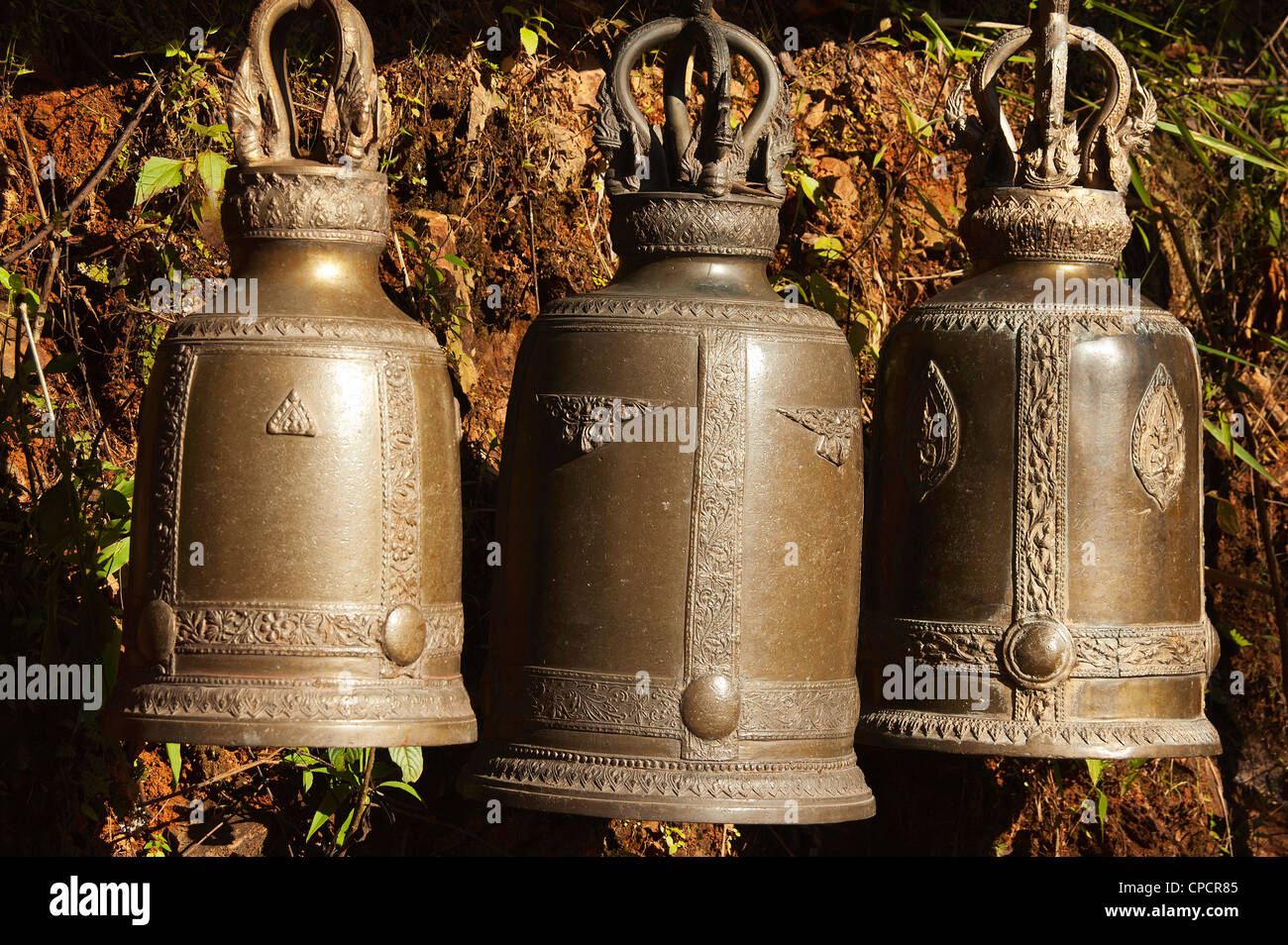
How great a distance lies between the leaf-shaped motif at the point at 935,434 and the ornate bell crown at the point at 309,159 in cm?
112

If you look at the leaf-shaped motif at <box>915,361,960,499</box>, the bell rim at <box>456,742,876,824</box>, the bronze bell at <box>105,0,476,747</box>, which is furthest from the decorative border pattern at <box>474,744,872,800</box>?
the leaf-shaped motif at <box>915,361,960,499</box>

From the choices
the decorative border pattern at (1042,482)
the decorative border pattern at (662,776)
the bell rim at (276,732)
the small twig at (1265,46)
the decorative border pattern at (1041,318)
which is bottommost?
the decorative border pattern at (662,776)

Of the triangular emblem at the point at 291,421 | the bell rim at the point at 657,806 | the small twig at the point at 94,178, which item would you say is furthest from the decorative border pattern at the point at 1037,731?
the small twig at the point at 94,178

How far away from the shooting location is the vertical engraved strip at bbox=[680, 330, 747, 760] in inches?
119

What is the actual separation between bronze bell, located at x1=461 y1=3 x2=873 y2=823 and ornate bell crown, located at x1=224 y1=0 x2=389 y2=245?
432mm

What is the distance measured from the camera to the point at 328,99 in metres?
3.15

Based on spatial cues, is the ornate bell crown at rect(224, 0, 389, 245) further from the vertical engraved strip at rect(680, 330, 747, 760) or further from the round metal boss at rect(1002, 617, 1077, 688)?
the round metal boss at rect(1002, 617, 1077, 688)

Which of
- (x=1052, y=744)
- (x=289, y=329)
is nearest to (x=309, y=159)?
(x=289, y=329)

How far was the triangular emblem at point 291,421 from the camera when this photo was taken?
9.77ft

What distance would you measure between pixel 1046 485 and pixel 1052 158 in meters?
0.67

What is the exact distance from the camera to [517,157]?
13.2 feet

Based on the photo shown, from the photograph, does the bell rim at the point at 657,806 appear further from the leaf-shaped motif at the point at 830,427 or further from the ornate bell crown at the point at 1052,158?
the ornate bell crown at the point at 1052,158

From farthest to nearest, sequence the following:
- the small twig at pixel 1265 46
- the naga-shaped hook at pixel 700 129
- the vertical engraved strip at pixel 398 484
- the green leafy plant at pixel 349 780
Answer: the small twig at pixel 1265 46, the green leafy plant at pixel 349 780, the naga-shaped hook at pixel 700 129, the vertical engraved strip at pixel 398 484

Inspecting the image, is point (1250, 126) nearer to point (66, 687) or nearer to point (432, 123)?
point (432, 123)
